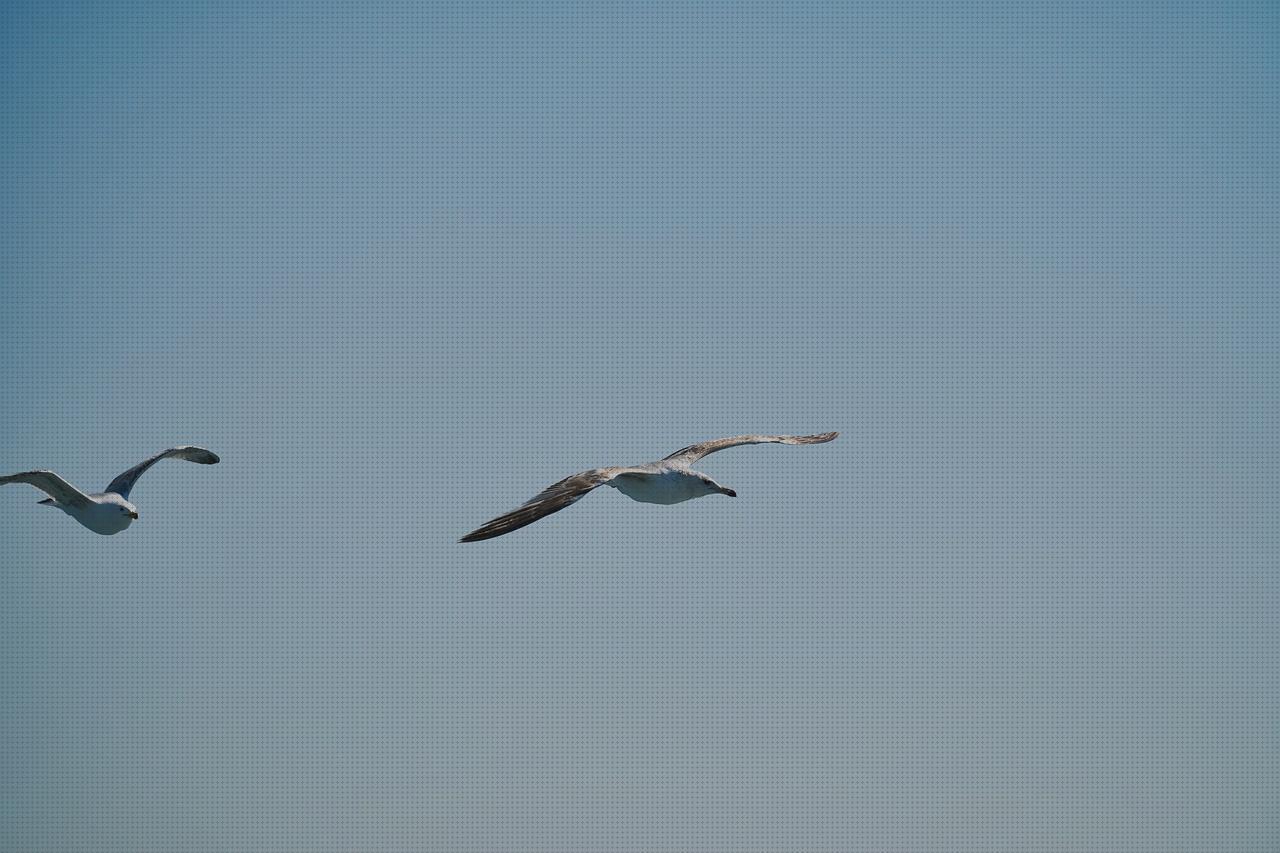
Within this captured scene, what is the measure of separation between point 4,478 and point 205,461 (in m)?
9.42

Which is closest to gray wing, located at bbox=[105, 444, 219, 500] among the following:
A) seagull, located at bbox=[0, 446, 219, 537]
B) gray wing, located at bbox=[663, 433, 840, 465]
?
seagull, located at bbox=[0, 446, 219, 537]

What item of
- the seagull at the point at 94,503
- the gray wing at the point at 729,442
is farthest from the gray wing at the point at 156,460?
the gray wing at the point at 729,442

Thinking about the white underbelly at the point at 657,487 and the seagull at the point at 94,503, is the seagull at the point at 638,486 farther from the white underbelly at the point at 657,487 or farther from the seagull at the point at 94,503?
the seagull at the point at 94,503

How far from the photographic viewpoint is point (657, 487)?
37500 mm

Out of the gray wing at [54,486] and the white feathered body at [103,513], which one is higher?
the gray wing at [54,486]

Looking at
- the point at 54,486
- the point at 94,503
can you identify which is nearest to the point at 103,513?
the point at 94,503

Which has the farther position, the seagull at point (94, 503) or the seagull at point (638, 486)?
the seagull at point (94, 503)

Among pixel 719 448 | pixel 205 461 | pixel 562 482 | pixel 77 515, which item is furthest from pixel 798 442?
pixel 77 515

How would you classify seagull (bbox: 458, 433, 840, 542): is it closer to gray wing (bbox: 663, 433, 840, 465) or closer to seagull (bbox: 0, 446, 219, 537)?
gray wing (bbox: 663, 433, 840, 465)

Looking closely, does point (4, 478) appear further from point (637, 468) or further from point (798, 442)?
point (798, 442)

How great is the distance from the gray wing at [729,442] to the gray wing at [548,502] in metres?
5.14

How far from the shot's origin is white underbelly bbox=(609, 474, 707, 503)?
36969 millimetres

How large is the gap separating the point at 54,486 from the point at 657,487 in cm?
1545

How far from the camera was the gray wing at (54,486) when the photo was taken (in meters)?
37.5
